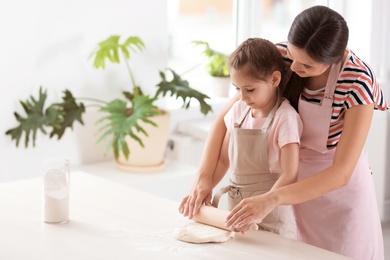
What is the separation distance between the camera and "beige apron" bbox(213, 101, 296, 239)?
2.37 meters

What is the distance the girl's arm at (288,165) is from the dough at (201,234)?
8.3 inches

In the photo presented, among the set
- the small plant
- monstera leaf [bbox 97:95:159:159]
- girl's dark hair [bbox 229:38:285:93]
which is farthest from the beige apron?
the small plant

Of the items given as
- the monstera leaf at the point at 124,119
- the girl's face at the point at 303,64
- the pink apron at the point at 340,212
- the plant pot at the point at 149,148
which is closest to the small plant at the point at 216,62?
the plant pot at the point at 149,148

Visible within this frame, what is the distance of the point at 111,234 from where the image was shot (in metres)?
2.22

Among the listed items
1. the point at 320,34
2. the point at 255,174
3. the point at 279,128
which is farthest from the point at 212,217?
the point at 320,34

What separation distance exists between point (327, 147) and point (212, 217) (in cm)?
47

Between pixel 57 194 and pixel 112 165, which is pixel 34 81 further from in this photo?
pixel 57 194

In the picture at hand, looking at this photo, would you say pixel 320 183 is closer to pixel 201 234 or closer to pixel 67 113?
pixel 201 234

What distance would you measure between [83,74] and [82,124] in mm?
248

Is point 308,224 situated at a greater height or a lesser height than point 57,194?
lesser

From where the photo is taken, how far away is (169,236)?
7.25 feet

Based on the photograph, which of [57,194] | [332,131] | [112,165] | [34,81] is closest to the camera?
[57,194]

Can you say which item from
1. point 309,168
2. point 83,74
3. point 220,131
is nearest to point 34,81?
point 83,74

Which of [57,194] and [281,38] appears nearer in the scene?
[57,194]
